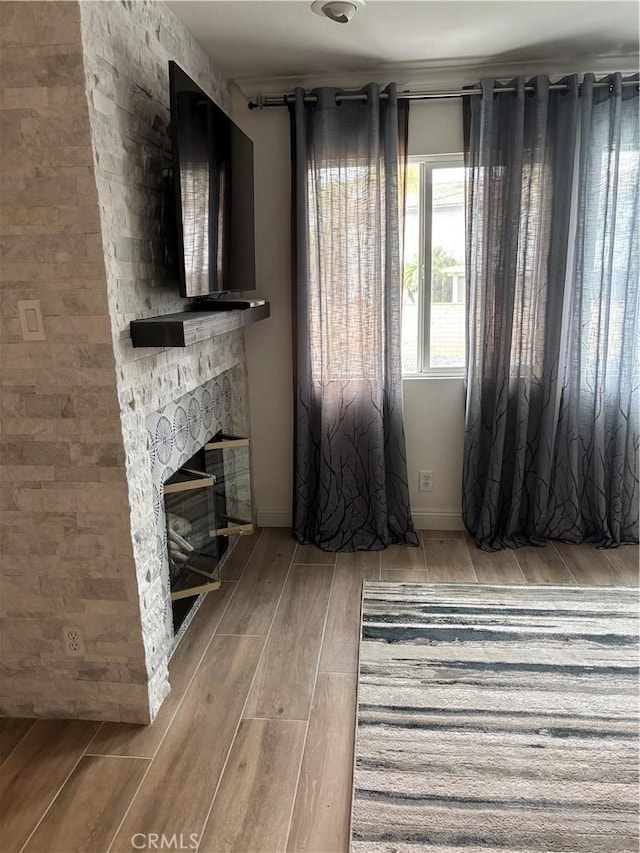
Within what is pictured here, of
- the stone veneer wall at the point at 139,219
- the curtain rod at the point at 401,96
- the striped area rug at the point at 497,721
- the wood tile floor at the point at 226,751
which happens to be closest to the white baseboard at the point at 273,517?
the wood tile floor at the point at 226,751

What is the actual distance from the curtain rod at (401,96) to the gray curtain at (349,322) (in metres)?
0.04

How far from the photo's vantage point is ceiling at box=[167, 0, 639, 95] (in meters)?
2.42

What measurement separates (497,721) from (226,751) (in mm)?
870

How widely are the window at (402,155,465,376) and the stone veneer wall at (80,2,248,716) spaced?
1.30 meters

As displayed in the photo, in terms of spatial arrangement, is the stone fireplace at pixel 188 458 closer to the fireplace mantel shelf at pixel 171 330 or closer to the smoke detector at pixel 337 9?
the fireplace mantel shelf at pixel 171 330

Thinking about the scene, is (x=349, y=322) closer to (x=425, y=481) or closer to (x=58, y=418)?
(x=425, y=481)

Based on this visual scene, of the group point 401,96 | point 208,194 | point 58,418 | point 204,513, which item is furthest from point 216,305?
point 401,96

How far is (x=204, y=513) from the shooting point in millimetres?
2703

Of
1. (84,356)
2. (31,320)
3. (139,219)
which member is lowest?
(84,356)

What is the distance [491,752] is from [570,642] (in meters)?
0.72

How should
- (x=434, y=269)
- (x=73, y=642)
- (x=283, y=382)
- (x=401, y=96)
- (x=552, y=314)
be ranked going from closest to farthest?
(x=73, y=642) < (x=401, y=96) < (x=552, y=314) < (x=434, y=269) < (x=283, y=382)

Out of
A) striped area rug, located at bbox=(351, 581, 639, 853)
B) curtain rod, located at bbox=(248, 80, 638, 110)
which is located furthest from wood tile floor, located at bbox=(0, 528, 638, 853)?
curtain rod, located at bbox=(248, 80, 638, 110)

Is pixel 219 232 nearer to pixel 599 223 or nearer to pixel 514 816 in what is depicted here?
pixel 599 223

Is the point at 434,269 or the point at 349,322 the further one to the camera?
the point at 434,269
